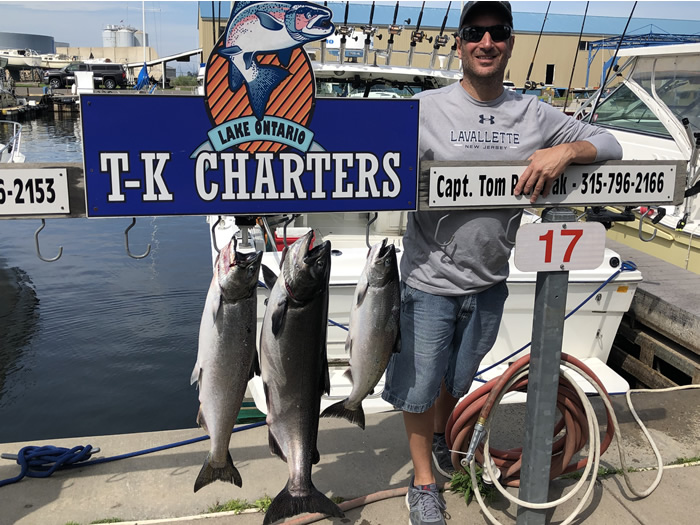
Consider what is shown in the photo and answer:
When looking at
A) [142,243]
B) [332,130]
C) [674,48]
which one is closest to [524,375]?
[332,130]

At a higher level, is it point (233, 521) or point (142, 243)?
point (233, 521)

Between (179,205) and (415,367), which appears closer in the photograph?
(179,205)

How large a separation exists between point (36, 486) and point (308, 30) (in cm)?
260

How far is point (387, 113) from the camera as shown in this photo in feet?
7.64

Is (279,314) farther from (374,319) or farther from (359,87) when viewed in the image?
(359,87)

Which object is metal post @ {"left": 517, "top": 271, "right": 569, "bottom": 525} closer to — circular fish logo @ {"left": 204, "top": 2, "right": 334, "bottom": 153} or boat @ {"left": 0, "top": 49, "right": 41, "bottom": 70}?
circular fish logo @ {"left": 204, "top": 2, "right": 334, "bottom": 153}

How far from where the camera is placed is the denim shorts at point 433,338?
274 cm

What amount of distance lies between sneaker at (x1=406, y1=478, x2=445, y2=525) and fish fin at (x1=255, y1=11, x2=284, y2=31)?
211 centimetres

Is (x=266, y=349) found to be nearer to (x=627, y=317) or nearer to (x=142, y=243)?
(x=627, y=317)

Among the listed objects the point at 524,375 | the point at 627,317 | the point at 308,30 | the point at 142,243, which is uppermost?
the point at 308,30

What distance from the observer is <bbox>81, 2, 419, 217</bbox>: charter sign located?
6.83ft

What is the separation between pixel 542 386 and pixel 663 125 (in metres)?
7.04

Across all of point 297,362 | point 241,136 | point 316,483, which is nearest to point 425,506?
point 316,483

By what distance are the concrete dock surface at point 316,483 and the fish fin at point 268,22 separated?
2.20m
